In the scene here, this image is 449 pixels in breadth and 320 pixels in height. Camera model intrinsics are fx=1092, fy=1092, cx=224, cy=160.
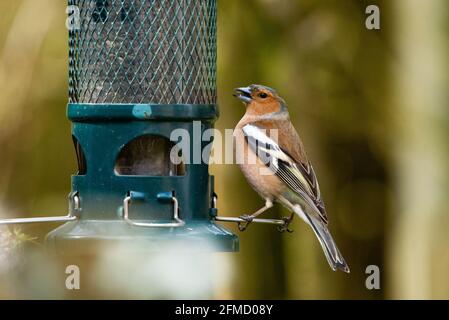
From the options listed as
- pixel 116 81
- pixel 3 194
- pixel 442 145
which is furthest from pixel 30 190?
pixel 442 145

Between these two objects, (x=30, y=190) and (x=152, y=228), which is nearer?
(x=152, y=228)

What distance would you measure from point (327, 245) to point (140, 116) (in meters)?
1.80

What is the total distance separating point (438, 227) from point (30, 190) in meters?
3.84

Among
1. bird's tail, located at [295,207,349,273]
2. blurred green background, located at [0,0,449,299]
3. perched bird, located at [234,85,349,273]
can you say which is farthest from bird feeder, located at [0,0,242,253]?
blurred green background, located at [0,0,449,299]

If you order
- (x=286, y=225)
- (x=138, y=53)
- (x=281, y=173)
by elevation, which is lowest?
(x=286, y=225)

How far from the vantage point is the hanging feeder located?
7219 mm

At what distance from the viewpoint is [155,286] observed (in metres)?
7.90

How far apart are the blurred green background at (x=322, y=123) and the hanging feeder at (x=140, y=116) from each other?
229 centimetres

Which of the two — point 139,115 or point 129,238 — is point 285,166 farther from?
point 129,238

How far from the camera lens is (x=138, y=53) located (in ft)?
24.4

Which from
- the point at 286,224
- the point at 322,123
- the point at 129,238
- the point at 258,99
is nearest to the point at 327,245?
the point at 286,224

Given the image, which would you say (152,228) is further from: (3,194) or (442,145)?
(442,145)

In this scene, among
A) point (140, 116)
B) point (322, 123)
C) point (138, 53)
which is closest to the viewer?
point (140, 116)

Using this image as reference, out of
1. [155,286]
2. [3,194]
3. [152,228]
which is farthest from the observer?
[3,194]
